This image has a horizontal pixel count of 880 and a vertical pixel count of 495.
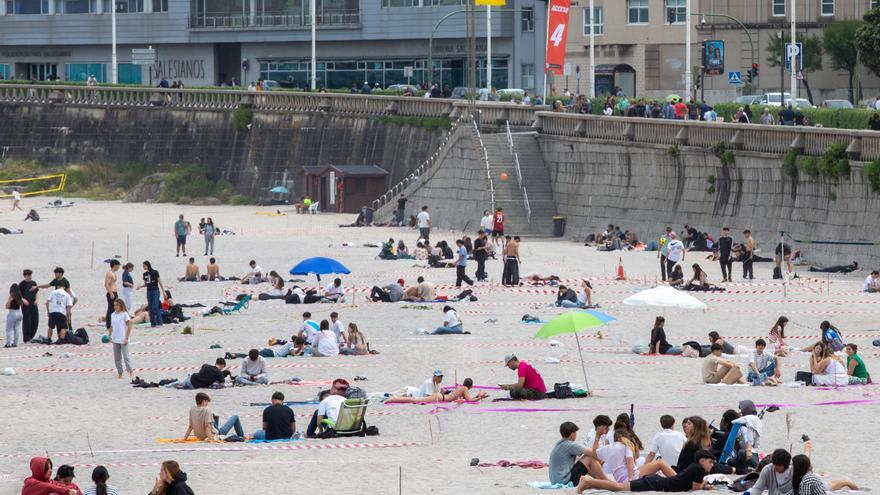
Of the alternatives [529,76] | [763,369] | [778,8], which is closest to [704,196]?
[763,369]

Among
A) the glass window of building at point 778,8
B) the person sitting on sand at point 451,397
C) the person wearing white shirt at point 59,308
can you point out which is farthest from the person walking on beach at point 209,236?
the glass window of building at point 778,8

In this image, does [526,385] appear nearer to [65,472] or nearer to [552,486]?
[552,486]

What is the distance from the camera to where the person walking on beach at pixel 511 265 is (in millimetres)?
43281

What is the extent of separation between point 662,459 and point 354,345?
12.9m

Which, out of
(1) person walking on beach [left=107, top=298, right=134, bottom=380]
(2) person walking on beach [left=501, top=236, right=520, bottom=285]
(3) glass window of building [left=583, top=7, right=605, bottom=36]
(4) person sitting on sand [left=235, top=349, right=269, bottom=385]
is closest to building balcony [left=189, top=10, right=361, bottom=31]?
(3) glass window of building [left=583, top=7, right=605, bottom=36]

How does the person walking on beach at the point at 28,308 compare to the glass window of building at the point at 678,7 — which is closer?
the person walking on beach at the point at 28,308

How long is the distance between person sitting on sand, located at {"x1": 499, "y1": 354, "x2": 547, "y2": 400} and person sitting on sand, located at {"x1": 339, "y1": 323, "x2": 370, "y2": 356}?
6.20 metres

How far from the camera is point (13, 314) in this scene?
113ft

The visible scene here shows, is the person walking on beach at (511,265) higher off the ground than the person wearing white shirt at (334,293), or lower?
higher

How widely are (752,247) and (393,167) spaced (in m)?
30.0

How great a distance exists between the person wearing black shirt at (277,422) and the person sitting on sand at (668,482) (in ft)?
17.4

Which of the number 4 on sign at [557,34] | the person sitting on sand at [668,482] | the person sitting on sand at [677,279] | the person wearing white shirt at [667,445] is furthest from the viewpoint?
the number 4 on sign at [557,34]

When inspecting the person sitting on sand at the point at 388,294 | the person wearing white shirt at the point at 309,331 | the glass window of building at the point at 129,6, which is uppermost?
the glass window of building at the point at 129,6

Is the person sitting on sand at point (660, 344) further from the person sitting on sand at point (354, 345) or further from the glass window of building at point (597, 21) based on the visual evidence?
the glass window of building at point (597, 21)
